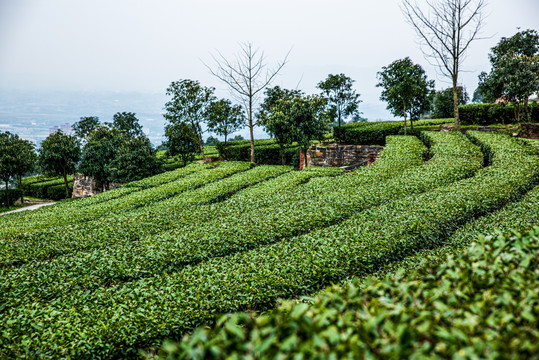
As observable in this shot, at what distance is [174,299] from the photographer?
4.63 metres

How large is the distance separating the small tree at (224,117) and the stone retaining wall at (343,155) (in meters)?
9.06

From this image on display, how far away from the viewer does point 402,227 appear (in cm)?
648

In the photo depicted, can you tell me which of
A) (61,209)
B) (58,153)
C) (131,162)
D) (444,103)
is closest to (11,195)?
(58,153)

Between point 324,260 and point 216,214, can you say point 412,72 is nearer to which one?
point 216,214

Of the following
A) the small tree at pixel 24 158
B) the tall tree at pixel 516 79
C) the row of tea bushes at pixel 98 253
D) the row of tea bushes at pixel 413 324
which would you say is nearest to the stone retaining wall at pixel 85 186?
the small tree at pixel 24 158

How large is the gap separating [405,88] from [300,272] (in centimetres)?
1872

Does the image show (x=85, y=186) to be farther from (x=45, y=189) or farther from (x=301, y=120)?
(x=301, y=120)

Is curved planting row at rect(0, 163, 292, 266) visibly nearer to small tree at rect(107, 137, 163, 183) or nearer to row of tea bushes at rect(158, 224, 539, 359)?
row of tea bushes at rect(158, 224, 539, 359)

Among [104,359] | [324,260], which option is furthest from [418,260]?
[104,359]

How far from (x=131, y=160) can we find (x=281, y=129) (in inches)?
491

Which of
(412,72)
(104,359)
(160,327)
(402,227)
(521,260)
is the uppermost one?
(412,72)

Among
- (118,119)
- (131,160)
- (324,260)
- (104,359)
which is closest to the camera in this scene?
(104,359)

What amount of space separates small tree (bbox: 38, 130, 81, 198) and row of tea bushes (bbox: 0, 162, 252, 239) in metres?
12.4

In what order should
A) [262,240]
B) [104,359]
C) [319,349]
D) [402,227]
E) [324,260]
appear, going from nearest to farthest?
[319,349] → [104,359] → [324,260] → [402,227] → [262,240]
